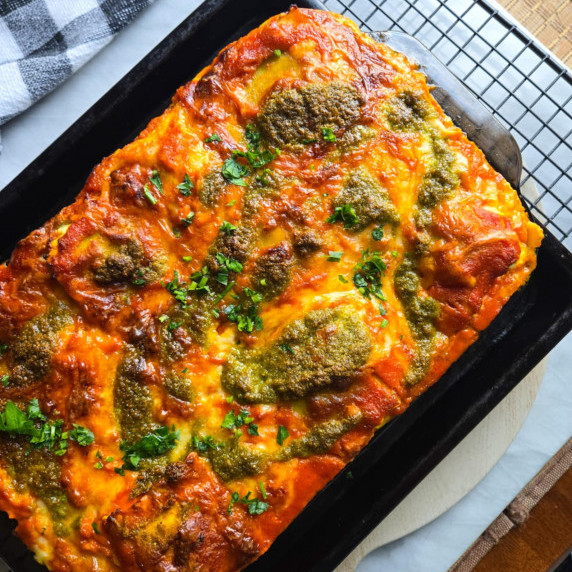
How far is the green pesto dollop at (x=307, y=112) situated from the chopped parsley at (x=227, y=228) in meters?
0.39

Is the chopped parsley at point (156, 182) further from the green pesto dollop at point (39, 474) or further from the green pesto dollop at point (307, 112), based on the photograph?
the green pesto dollop at point (39, 474)

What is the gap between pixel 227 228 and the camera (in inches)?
112

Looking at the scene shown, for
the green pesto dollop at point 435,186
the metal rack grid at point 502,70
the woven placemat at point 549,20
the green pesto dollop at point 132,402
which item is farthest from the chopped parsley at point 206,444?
the woven placemat at point 549,20

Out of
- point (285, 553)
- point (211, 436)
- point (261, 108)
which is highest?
point (261, 108)

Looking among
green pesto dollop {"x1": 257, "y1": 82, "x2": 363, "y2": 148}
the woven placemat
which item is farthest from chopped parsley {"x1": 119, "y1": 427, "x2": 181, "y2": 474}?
the woven placemat

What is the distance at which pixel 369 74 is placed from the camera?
2971mm

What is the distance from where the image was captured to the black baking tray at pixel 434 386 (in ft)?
10.8

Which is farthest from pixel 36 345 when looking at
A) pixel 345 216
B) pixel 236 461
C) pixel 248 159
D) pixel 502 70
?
pixel 502 70

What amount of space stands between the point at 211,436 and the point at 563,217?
226 centimetres

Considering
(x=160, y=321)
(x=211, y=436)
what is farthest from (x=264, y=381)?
(x=160, y=321)

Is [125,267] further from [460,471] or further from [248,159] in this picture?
[460,471]

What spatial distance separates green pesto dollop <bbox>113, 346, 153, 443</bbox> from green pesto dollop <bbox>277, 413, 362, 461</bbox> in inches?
21.4

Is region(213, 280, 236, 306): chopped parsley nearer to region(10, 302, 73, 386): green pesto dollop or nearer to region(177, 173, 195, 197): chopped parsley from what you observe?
region(177, 173, 195, 197): chopped parsley

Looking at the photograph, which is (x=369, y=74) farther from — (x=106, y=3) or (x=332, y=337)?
(x=106, y=3)
